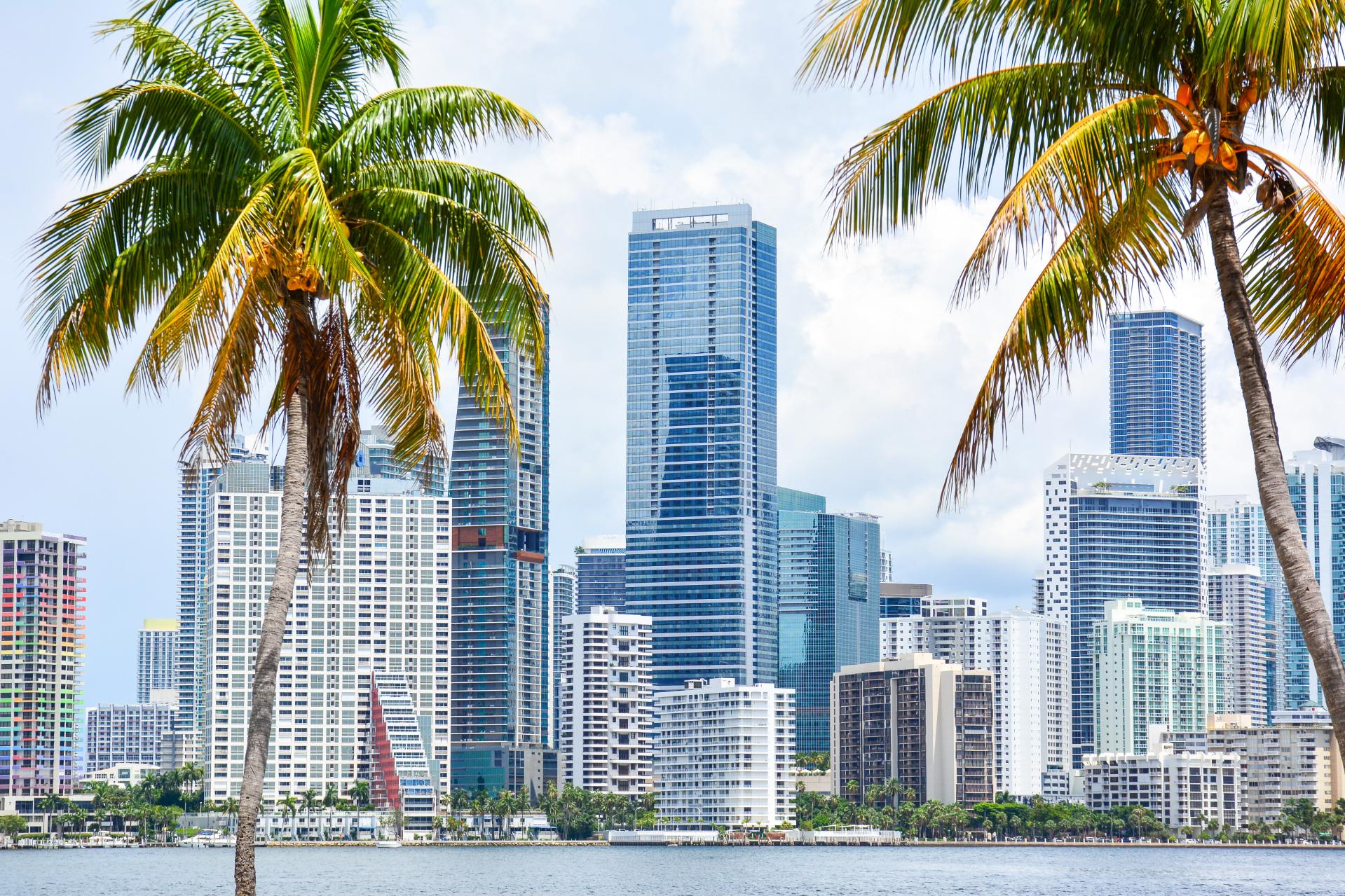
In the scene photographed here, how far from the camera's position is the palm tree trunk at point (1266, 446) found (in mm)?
13234

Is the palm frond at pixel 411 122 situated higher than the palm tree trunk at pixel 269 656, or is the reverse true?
the palm frond at pixel 411 122

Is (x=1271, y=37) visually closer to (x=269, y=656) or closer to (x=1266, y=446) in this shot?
(x=1266, y=446)

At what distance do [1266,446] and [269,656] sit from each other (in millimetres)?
8467

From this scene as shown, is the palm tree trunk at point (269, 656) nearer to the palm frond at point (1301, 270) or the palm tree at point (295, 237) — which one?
the palm tree at point (295, 237)

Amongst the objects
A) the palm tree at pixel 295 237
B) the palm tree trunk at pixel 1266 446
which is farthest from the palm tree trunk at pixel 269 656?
the palm tree trunk at pixel 1266 446

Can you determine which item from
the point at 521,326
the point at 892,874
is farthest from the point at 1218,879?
the point at 521,326

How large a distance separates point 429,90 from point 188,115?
7.15 ft

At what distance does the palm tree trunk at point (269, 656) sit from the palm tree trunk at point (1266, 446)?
311 inches

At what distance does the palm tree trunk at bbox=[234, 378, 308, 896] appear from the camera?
669 inches

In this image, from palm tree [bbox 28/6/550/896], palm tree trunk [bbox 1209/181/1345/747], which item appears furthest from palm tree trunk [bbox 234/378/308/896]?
palm tree trunk [bbox 1209/181/1345/747]

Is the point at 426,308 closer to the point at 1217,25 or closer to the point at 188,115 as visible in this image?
the point at 188,115

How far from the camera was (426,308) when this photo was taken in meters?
17.5

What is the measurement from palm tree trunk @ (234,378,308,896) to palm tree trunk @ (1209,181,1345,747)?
7.91 metres

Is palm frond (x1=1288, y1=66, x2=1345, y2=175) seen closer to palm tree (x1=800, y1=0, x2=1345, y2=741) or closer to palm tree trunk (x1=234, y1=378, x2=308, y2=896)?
palm tree (x1=800, y1=0, x2=1345, y2=741)
